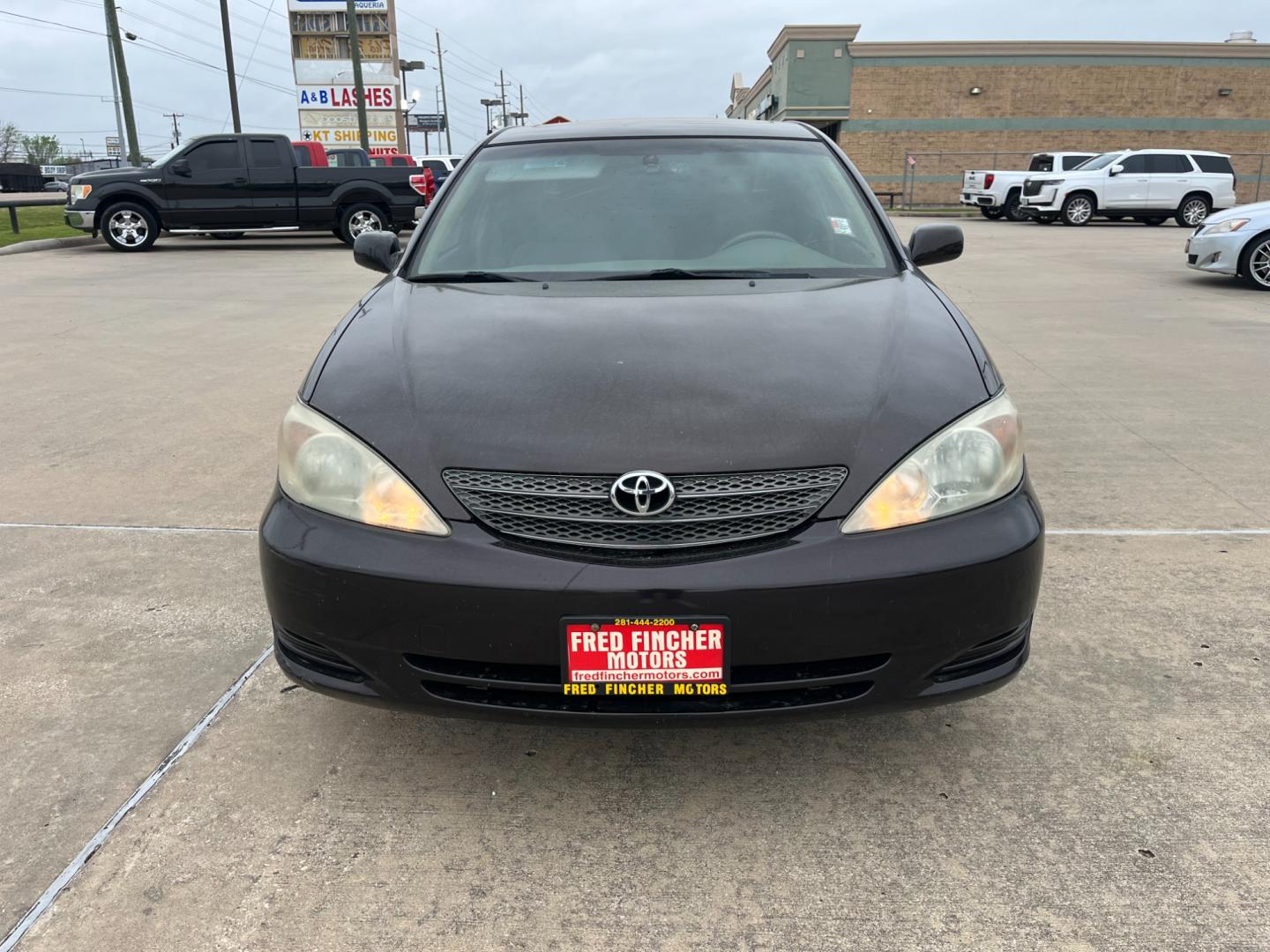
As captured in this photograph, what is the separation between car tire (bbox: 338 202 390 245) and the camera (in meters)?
17.1

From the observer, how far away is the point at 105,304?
10.1 m

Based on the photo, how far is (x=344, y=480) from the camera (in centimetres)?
219

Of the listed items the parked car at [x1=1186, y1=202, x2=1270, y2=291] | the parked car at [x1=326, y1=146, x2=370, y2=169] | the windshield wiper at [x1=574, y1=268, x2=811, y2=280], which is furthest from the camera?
the parked car at [x1=326, y1=146, x2=370, y2=169]

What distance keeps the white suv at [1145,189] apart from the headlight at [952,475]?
2341 cm

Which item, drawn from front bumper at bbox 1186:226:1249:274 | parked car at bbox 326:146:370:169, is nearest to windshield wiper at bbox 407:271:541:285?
front bumper at bbox 1186:226:1249:274

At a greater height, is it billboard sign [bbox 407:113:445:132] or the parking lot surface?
billboard sign [bbox 407:113:445:132]

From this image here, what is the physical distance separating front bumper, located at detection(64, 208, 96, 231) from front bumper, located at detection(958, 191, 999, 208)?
19.8m

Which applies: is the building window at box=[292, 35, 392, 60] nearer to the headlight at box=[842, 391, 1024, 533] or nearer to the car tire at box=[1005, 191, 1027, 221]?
the car tire at box=[1005, 191, 1027, 221]

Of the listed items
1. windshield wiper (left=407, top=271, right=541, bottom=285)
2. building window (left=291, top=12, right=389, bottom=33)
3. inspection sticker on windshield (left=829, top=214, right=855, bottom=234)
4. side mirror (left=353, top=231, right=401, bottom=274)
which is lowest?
windshield wiper (left=407, top=271, right=541, bottom=285)

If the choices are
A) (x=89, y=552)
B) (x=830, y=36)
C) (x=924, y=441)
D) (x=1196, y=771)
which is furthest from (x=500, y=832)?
(x=830, y=36)

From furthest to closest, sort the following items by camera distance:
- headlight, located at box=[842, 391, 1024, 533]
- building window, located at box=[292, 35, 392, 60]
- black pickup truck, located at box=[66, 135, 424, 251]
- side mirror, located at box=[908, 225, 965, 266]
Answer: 1. building window, located at box=[292, 35, 392, 60]
2. black pickup truck, located at box=[66, 135, 424, 251]
3. side mirror, located at box=[908, 225, 965, 266]
4. headlight, located at box=[842, 391, 1024, 533]

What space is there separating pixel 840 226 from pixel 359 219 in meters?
15.5

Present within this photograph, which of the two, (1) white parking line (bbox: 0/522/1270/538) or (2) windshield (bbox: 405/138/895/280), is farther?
(1) white parking line (bbox: 0/522/1270/538)

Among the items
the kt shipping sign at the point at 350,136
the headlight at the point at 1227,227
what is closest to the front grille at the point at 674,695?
the headlight at the point at 1227,227
